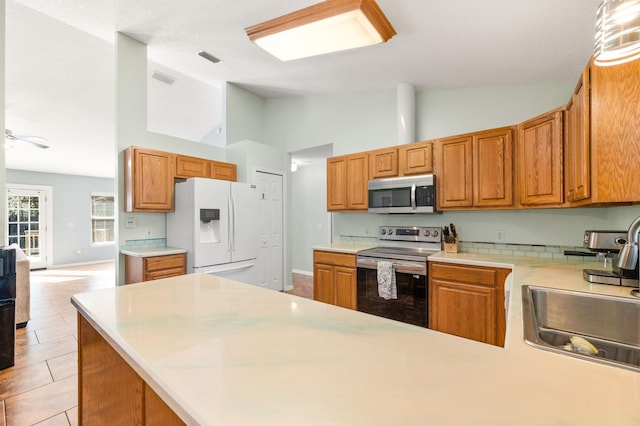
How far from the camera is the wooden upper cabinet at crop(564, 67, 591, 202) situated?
161 centimetres

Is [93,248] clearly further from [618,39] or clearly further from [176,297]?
[618,39]

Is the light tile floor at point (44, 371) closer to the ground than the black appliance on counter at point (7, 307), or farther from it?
closer to the ground

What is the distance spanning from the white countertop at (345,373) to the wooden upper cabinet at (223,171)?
10.3 ft

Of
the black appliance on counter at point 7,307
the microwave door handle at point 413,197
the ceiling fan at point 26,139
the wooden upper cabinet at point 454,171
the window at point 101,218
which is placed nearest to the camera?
the black appliance on counter at point 7,307

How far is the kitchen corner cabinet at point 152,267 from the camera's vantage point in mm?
3058

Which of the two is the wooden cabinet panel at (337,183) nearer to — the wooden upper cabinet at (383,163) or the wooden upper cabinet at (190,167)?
the wooden upper cabinet at (383,163)

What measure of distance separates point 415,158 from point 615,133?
1.84 m

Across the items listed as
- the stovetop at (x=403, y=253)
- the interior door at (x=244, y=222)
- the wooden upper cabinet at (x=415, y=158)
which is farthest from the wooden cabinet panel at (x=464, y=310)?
the interior door at (x=244, y=222)

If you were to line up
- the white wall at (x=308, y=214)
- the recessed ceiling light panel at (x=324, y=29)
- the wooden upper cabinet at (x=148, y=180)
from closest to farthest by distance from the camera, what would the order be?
the recessed ceiling light panel at (x=324, y=29), the wooden upper cabinet at (x=148, y=180), the white wall at (x=308, y=214)

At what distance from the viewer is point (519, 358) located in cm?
75

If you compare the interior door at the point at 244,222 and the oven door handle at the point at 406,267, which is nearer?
the oven door handle at the point at 406,267

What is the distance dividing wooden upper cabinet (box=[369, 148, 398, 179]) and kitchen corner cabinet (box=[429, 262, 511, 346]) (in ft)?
3.89

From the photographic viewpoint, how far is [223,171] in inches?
165

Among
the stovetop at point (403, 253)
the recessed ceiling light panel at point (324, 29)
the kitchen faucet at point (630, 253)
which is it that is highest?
the recessed ceiling light panel at point (324, 29)
